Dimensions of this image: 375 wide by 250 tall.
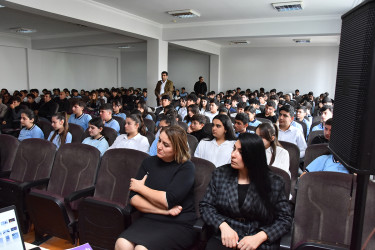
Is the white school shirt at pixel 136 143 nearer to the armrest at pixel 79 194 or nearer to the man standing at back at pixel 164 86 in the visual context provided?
the armrest at pixel 79 194

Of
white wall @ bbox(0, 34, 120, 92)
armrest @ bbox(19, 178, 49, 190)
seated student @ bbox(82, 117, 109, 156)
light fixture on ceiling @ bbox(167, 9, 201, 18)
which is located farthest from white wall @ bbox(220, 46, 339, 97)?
armrest @ bbox(19, 178, 49, 190)

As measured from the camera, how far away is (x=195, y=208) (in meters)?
2.05

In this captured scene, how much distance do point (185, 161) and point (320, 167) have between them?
1.24 meters

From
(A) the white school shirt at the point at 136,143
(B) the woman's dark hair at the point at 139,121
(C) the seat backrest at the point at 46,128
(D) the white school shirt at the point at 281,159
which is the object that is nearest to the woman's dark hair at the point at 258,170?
(D) the white school shirt at the point at 281,159

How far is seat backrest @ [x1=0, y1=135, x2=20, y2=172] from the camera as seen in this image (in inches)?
121

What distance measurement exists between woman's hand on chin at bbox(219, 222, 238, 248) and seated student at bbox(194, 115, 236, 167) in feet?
4.03

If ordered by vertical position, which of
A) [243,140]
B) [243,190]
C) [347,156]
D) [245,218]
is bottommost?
[245,218]

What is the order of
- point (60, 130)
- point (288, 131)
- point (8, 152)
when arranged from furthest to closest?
point (288, 131), point (60, 130), point (8, 152)

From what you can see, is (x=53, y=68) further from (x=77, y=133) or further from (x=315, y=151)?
(x=315, y=151)

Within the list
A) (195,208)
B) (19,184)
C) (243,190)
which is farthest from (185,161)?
(19,184)

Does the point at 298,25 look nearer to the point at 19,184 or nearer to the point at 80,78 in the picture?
the point at 19,184

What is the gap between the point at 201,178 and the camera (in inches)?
82.9

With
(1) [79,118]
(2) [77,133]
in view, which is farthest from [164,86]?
(2) [77,133]

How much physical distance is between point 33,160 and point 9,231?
6.66 feet
